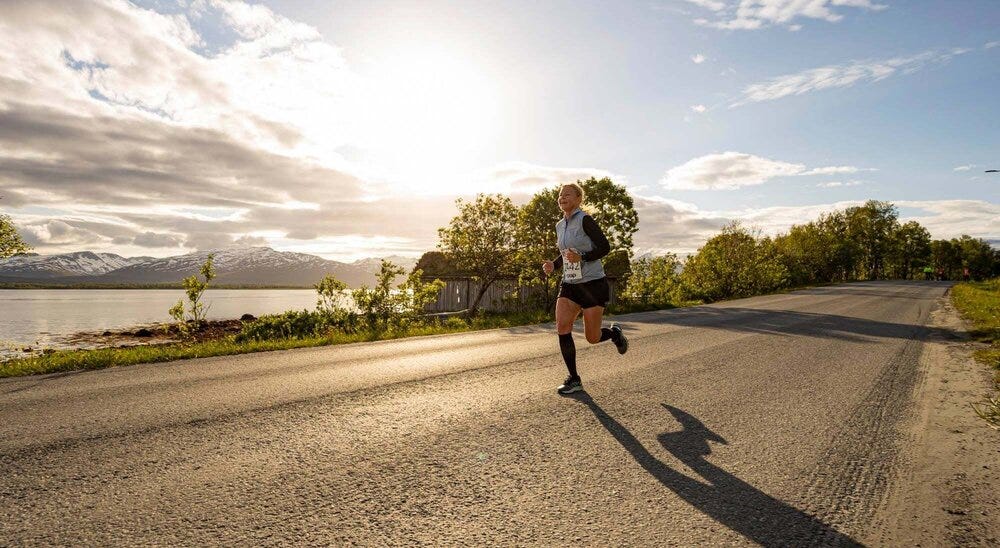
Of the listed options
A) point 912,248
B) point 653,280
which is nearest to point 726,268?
point 653,280

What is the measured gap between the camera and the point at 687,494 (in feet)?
8.95

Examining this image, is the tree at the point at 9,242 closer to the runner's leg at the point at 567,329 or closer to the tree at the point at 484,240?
the tree at the point at 484,240

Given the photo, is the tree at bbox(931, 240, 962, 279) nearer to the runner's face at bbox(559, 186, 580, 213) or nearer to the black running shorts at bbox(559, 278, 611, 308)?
the black running shorts at bbox(559, 278, 611, 308)

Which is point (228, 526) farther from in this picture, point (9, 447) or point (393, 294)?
point (393, 294)

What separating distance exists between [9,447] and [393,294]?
11.0 meters

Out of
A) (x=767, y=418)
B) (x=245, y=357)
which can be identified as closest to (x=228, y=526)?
(x=767, y=418)

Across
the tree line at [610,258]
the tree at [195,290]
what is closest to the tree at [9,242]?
the tree at [195,290]

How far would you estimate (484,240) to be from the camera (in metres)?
18.4

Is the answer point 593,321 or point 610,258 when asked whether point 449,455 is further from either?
point 610,258

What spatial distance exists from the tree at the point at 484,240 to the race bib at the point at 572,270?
12558 mm

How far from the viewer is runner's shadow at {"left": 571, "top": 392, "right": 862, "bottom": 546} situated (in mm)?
2301

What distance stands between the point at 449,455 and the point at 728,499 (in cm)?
169

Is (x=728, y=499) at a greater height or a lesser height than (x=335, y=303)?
lesser

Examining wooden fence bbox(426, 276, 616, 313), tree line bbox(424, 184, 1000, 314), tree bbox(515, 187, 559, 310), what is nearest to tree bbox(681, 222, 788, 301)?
tree line bbox(424, 184, 1000, 314)
